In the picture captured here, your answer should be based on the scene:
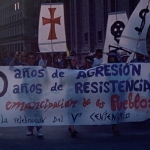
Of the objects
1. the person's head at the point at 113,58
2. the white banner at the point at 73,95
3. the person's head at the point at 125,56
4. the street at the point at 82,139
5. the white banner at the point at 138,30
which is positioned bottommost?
the street at the point at 82,139

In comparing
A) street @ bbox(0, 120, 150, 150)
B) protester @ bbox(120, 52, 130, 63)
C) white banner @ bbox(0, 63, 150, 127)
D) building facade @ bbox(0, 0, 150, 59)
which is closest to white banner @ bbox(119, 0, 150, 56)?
protester @ bbox(120, 52, 130, 63)

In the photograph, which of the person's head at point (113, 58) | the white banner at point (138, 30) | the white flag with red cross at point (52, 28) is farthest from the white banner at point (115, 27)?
the person's head at point (113, 58)

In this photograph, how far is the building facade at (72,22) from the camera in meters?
39.0

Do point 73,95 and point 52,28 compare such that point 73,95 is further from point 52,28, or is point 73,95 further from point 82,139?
point 52,28

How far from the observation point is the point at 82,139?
35.7 feet

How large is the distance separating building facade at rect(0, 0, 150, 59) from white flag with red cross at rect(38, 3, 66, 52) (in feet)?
41.0

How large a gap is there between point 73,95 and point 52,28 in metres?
2.53

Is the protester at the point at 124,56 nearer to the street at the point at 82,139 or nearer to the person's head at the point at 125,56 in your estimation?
the person's head at the point at 125,56

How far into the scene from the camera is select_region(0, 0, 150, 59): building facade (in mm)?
39037

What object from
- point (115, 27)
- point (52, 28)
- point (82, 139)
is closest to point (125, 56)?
point (115, 27)

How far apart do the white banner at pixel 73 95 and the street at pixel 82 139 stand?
1.15 ft

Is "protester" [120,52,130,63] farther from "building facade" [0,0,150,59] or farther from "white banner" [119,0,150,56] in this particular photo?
"building facade" [0,0,150,59]

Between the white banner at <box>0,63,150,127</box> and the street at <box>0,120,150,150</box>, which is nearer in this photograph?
the street at <box>0,120,150,150</box>

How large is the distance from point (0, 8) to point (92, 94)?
80.6 m
